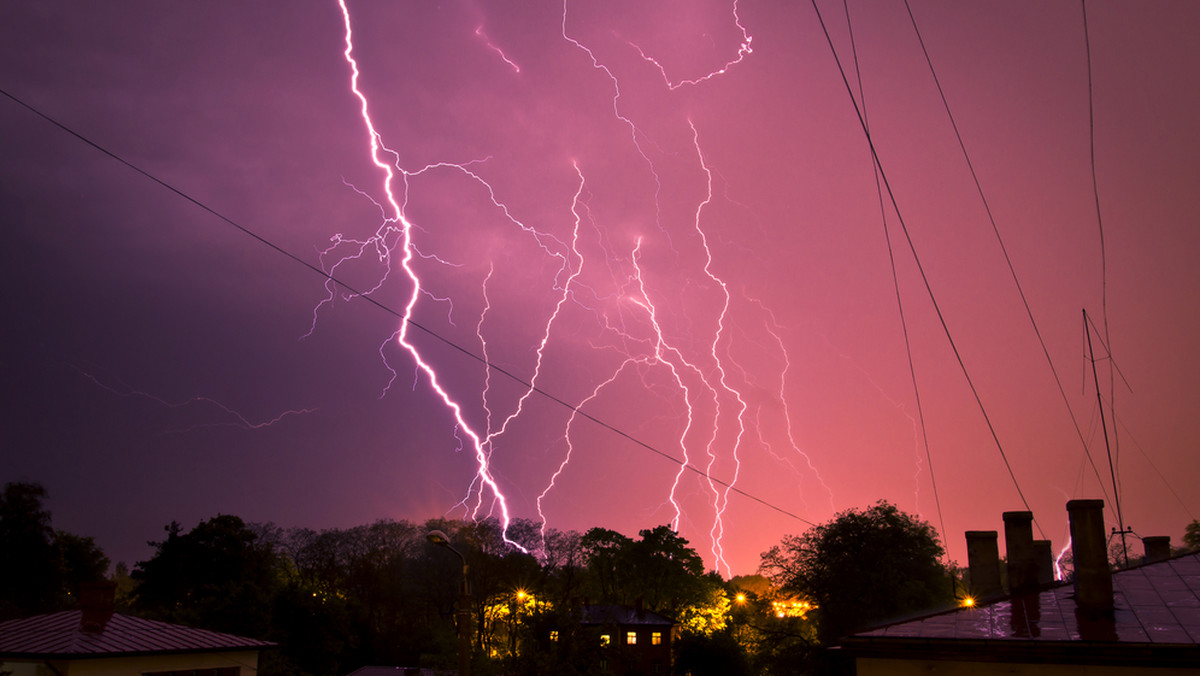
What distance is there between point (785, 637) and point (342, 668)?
1013 inches

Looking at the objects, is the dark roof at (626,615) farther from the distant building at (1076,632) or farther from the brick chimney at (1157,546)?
the distant building at (1076,632)

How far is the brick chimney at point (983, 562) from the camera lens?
16.1 m

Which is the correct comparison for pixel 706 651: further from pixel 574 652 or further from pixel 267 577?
pixel 267 577

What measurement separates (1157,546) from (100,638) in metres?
23.1

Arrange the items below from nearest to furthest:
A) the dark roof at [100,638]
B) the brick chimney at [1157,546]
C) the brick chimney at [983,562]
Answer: the dark roof at [100,638] < the brick chimney at [983,562] < the brick chimney at [1157,546]

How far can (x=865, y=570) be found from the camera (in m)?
34.4

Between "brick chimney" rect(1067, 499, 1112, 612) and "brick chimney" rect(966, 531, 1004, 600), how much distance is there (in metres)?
4.52

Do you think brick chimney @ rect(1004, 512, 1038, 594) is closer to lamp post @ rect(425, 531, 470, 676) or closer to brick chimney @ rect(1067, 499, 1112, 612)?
brick chimney @ rect(1067, 499, 1112, 612)

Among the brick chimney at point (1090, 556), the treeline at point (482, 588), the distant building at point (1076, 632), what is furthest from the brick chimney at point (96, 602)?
the brick chimney at point (1090, 556)

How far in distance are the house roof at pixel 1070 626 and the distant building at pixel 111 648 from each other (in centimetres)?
1371

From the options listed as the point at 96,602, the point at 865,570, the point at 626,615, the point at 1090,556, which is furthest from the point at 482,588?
the point at 1090,556

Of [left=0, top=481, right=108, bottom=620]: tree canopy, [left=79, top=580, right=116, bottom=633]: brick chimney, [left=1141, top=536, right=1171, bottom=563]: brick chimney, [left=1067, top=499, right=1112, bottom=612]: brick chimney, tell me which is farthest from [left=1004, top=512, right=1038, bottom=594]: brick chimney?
[left=0, top=481, right=108, bottom=620]: tree canopy

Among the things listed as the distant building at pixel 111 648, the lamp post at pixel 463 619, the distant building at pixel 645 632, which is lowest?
the distant building at pixel 645 632

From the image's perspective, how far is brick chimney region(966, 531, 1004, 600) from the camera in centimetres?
1609
